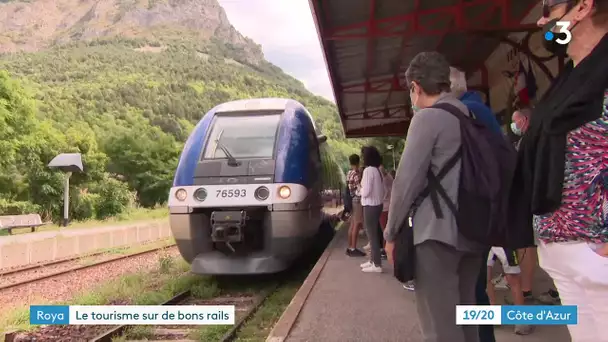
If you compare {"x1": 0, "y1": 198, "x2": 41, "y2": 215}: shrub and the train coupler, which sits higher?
the train coupler

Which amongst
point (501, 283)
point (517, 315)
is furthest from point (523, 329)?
point (501, 283)

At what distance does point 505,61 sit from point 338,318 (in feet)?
24.8

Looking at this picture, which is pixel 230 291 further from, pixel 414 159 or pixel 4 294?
pixel 414 159

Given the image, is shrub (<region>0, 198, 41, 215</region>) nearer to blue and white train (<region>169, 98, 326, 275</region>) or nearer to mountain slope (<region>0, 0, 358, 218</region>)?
mountain slope (<region>0, 0, 358, 218</region>)

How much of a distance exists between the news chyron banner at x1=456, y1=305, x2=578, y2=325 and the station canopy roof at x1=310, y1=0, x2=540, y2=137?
4.56 meters

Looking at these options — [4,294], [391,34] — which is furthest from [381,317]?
[4,294]

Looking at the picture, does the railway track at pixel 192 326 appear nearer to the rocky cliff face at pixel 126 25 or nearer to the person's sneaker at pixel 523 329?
the person's sneaker at pixel 523 329

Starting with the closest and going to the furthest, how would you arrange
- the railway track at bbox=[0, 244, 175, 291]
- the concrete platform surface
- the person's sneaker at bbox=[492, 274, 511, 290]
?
A: the person's sneaker at bbox=[492, 274, 511, 290]
the railway track at bbox=[0, 244, 175, 291]
the concrete platform surface

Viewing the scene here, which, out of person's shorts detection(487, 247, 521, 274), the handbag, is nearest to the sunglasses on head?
the handbag

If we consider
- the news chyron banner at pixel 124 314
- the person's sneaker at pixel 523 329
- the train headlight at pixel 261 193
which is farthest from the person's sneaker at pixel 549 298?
the train headlight at pixel 261 193

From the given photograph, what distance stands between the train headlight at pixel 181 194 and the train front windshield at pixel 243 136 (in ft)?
2.09

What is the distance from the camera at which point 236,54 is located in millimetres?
156625

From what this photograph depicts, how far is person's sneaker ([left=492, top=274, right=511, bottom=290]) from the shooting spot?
5.54 m

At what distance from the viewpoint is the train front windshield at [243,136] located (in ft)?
23.2
